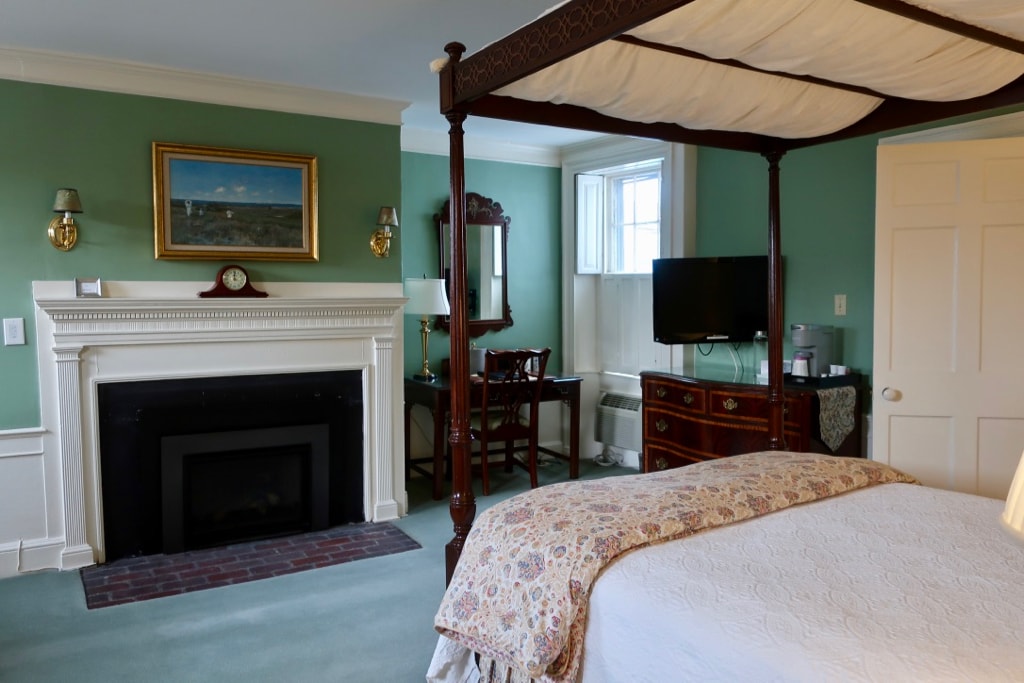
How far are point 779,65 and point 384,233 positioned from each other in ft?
8.90

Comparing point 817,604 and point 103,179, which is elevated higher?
point 103,179

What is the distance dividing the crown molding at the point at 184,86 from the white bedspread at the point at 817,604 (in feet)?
10.5

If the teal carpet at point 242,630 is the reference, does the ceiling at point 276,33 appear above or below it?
above

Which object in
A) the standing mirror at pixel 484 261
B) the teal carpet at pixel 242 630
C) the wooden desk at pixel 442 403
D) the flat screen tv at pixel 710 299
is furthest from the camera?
the standing mirror at pixel 484 261

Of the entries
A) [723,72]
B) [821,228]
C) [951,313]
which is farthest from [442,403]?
[723,72]

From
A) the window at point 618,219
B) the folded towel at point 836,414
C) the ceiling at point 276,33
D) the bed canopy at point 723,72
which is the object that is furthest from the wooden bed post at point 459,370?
the window at point 618,219

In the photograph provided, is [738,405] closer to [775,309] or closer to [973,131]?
[775,309]

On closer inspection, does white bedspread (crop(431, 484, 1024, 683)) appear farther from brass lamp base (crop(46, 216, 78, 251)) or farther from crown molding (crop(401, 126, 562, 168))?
crown molding (crop(401, 126, 562, 168))

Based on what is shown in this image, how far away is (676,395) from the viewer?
4.39 m

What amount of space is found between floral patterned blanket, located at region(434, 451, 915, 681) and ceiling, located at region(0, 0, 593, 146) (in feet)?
5.98

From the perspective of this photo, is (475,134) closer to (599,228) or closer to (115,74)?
(599,228)

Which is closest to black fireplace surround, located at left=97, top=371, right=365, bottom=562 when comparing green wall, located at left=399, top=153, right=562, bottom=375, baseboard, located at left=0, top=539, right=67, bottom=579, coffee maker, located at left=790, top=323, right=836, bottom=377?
baseboard, located at left=0, top=539, right=67, bottom=579

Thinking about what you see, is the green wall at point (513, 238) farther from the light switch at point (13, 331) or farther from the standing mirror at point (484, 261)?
the light switch at point (13, 331)

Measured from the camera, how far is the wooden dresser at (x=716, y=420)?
372 cm
